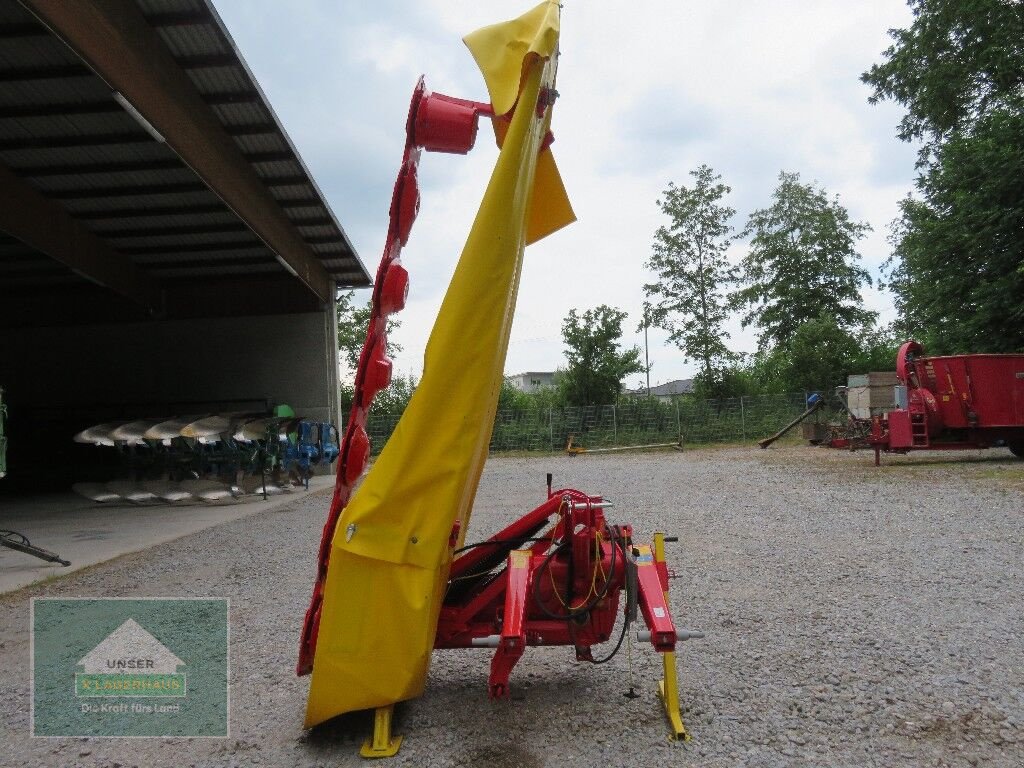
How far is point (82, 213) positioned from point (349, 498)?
14.8 metres

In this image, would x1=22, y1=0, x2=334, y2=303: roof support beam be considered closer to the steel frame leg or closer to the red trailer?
the steel frame leg

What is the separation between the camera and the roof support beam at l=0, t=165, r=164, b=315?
12953 mm

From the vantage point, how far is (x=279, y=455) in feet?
50.2

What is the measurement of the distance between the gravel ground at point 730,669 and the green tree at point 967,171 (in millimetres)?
12825

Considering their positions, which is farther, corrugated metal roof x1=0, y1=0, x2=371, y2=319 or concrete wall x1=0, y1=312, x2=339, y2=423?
concrete wall x1=0, y1=312, x2=339, y2=423

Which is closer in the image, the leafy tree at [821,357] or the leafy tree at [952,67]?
the leafy tree at [952,67]

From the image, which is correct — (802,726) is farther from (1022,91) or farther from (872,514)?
(1022,91)

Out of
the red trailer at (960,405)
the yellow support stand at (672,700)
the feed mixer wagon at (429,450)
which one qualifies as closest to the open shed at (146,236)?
the feed mixer wagon at (429,450)

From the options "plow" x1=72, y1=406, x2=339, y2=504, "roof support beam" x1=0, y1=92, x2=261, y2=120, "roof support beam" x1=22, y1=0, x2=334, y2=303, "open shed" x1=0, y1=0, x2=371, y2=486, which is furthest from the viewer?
"plow" x1=72, y1=406, x2=339, y2=504

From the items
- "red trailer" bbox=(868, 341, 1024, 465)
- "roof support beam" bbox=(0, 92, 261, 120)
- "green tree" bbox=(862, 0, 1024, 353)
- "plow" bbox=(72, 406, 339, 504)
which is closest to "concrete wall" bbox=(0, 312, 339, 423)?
"plow" bbox=(72, 406, 339, 504)

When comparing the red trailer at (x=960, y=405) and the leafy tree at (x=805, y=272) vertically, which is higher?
the leafy tree at (x=805, y=272)

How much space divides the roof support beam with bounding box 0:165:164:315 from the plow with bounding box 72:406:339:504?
350 cm

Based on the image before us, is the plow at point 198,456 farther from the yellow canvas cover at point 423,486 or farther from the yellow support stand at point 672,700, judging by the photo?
the yellow support stand at point 672,700

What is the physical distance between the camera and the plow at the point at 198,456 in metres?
13.6
